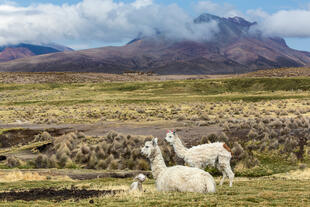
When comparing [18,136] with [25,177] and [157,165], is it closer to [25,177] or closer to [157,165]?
[25,177]

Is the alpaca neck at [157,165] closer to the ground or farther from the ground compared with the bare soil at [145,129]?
farther from the ground

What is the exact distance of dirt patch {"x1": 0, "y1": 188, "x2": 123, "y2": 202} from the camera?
38.7ft

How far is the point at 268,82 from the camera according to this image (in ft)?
292

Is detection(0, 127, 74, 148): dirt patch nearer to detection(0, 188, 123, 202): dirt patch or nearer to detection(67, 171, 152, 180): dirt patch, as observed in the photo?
detection(67, 171, 152, 180): dirt patch

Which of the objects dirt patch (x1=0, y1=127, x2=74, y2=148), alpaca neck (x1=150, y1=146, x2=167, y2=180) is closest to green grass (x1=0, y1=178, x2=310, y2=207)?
alpaca neck (x1=150, y1=146, x2=167, y2=180)

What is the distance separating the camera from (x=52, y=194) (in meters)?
12.5

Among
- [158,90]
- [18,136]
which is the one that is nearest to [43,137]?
[18,136]

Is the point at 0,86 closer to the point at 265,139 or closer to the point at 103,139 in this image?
the point at 103,139

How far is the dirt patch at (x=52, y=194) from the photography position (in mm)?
11805

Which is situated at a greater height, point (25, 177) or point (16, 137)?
point (25, 177)

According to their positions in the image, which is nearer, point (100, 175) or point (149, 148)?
point (149, 148)

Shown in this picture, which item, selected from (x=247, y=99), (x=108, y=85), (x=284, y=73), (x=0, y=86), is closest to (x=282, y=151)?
(x=247, y=99)

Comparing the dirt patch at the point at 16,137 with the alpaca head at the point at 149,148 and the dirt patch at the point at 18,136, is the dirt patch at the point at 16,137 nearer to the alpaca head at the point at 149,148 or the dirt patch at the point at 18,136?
the dirt patch at the point at 18,136

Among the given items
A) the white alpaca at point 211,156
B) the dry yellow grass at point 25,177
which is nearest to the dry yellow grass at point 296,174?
the white alpaca at point 211,156
